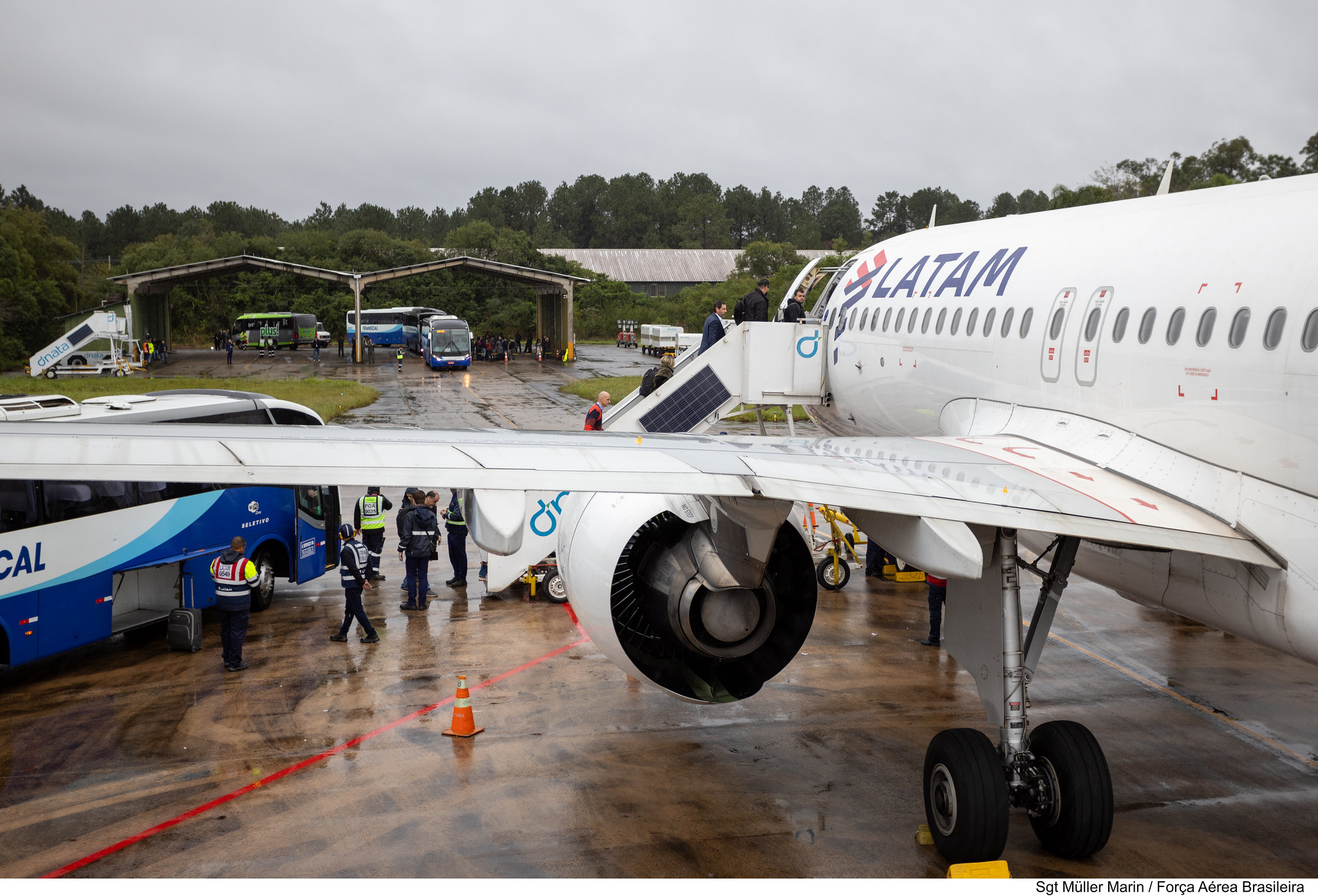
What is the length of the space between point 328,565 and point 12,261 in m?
58.4

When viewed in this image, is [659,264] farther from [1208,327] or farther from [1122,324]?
[1208,327]

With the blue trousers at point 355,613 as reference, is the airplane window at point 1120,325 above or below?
above

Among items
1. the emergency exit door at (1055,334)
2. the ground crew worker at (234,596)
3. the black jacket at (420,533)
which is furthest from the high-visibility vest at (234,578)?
the emergency exit door at (1055,334)

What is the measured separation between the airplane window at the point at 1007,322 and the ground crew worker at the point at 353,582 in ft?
30.0

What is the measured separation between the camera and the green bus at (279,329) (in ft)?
240

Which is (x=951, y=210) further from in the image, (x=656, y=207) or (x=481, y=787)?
(x=481, y=787)

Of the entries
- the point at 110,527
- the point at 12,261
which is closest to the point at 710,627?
the point at 110,527

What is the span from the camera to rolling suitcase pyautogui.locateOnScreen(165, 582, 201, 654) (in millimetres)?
14031

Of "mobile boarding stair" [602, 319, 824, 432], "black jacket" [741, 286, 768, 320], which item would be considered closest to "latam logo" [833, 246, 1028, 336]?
"mobile boarding stair" [602, 319, 824, 432]

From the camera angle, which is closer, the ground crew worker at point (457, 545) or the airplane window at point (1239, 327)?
the airplane window at point (1239, 327)

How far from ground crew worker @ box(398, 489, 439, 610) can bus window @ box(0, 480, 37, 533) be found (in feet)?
16.8

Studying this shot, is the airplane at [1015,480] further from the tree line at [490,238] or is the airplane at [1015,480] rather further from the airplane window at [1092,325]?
the tree line at [490,238]

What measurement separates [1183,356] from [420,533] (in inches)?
442

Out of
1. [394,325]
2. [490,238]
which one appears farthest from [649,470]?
[490,238]
